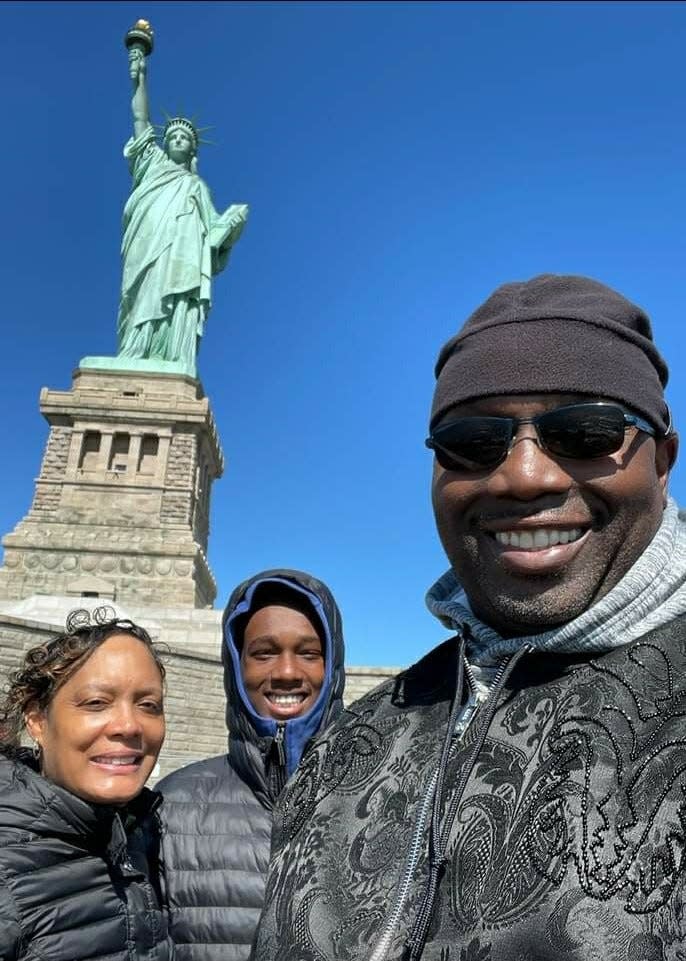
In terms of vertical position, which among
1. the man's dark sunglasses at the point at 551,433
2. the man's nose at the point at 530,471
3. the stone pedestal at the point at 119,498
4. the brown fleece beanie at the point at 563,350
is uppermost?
the stone pedestal at the point at 119,498

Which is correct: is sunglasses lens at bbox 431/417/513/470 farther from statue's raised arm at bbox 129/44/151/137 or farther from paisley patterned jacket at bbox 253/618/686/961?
statue's raised arm at bbox 129/44/151/137

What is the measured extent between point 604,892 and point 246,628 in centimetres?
246

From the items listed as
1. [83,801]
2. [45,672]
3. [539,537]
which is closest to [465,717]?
[539,537]

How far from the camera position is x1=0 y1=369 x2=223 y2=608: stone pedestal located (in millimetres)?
20469

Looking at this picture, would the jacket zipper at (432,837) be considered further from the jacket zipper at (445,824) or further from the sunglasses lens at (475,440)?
the sunglasses lens at (475,440)

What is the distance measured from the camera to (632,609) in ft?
4.19

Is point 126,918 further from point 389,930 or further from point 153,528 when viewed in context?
point 153,528

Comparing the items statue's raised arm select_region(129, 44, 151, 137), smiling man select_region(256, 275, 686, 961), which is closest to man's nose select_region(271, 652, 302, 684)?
smiling man select_region(256, 275, 686, 961)

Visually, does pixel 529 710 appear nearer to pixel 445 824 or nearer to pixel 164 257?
pixel 445 824

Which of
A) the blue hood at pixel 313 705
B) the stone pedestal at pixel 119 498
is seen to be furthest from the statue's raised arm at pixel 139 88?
the blue hood at pixel 313 705

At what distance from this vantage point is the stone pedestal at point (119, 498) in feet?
67.2

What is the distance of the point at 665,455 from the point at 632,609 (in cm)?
36

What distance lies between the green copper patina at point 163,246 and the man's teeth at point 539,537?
22.9 meters

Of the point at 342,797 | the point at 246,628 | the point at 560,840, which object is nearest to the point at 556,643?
the point at 560,840
